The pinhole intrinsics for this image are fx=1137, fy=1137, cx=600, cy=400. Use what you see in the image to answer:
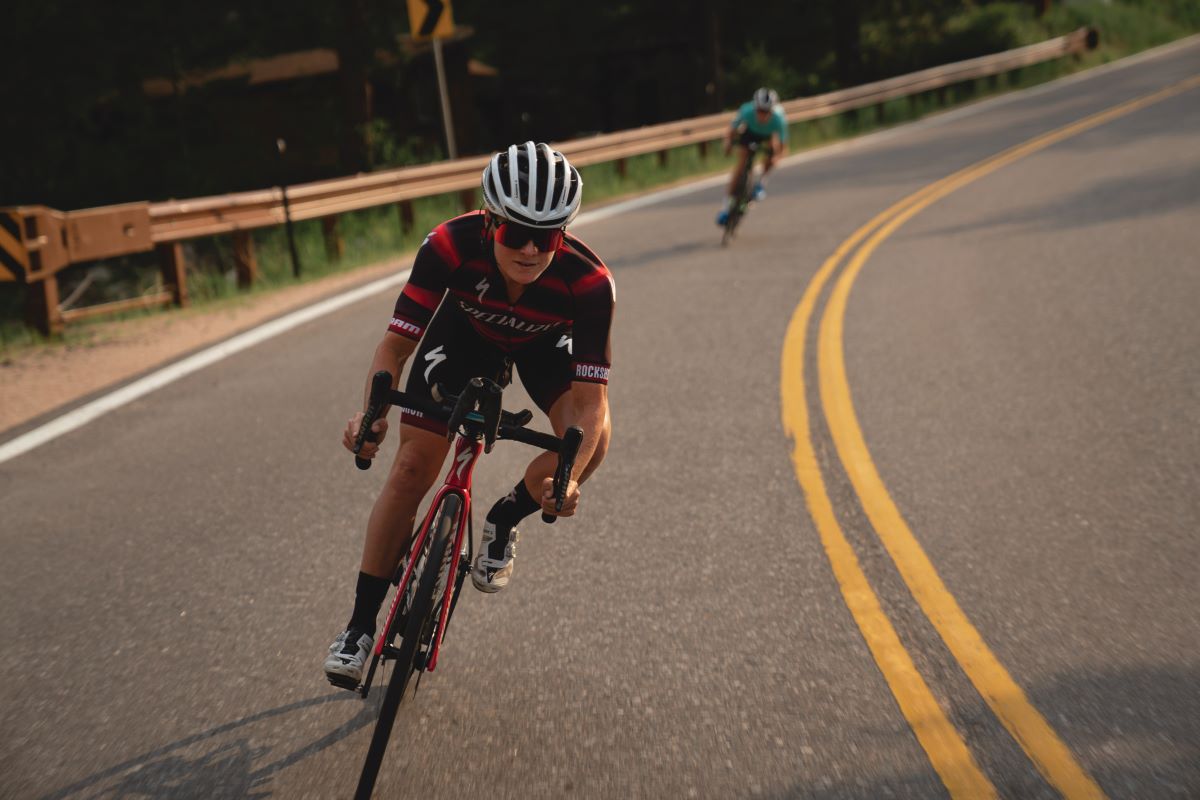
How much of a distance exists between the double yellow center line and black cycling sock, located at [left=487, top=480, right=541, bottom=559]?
4.54 feet

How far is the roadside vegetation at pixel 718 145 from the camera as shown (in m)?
14.2

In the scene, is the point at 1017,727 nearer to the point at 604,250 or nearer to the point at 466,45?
the point at 604,250

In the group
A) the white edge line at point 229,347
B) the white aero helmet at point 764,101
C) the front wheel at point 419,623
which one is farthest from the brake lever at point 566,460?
the white aero helmet at point 764,101

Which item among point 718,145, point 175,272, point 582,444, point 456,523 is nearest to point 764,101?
point 175,272

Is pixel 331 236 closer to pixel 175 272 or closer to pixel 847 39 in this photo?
pixel 175 272

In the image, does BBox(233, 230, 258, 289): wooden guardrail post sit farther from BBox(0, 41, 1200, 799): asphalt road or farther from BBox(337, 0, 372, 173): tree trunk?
BBox(337, 0, 372, 173): tree trunk

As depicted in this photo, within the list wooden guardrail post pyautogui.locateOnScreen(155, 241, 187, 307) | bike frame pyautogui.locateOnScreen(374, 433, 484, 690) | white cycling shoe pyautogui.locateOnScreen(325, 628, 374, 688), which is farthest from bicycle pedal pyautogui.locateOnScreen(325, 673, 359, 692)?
wooden guardrail post pyautogui.locateOnScreen(155, 241, 187, 307)

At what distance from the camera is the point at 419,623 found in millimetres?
3264

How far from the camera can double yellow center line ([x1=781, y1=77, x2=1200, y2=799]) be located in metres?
3.44

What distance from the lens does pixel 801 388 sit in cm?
779

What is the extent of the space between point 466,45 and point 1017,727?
3862 centimetres

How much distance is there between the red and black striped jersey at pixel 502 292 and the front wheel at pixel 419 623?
25.3 inches

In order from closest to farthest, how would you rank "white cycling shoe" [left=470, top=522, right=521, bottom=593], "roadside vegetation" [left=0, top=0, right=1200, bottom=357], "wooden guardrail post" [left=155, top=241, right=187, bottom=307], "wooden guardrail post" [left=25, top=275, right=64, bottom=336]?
"white cycling shoe" [left=470, top=522, right=521, bottom=593] < "wooden guardrail post" [left=25, top=275, right=64, bottom=336] < "wooden guardrail post" [left=155, top=241, right=187, bottom=307] < "roadside vegetation" [left=0, top=0, right=1200, bottom=357]

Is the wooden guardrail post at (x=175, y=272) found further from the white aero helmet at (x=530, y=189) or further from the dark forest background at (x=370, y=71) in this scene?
the white aero helmet at (x=530, y=189)
